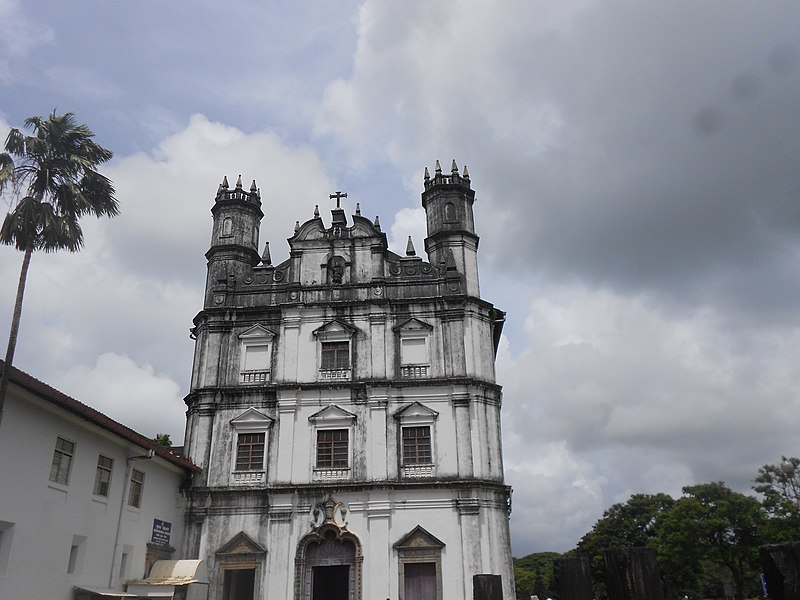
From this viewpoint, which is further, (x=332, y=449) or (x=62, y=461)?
(x=332, y=449)

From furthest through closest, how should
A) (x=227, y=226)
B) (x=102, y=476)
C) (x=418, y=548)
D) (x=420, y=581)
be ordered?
(x=227, y=226)
(x=418, y=548)
(x=420, y=581)
(x=102, y=476)

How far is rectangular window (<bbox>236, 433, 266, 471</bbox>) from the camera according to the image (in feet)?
84.8

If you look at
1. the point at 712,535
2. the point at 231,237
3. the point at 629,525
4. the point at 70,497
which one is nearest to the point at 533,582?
the point at 629,525

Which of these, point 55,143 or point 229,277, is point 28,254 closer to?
point 55,143

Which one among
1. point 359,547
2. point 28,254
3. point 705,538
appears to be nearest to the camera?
point 28,254

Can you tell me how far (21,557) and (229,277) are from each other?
15.7 metres

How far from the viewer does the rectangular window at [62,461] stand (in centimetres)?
1725

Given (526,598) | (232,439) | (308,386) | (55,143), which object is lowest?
(526,598)

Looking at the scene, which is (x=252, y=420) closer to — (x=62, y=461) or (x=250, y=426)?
(x=250, y=426)

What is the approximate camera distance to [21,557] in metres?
15.6

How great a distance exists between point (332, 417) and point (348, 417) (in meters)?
0.66

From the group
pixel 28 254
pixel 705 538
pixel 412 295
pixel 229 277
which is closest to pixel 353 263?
pixel 412 295

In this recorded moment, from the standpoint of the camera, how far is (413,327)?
2761cm

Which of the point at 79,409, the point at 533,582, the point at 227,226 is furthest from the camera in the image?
the point at 533,582
